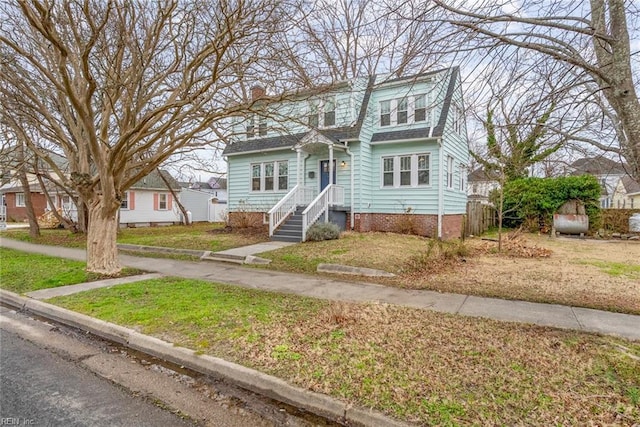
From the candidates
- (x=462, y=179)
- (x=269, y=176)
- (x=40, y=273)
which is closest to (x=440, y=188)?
(x=462, y=179)

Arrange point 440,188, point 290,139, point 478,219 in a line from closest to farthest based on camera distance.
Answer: point 440,188 < point 290,139 < point 478,219

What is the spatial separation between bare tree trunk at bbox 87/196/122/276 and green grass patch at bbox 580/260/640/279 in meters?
11.6

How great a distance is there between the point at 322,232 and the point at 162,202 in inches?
789

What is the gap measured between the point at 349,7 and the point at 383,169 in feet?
31.8

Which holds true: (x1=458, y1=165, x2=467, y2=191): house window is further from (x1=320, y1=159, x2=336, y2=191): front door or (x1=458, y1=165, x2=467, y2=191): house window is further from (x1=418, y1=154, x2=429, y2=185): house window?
(x1=320, y1=159, x2=336, y2=191): front door

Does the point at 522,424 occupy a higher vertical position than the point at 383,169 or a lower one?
lower

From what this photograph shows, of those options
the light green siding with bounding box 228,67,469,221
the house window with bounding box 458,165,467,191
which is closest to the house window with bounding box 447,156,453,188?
the light green siding with bounding box 228,67,469,221

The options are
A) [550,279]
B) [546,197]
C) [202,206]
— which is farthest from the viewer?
[202,206]

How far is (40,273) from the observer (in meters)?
8.15

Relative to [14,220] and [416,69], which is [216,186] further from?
[416,69]

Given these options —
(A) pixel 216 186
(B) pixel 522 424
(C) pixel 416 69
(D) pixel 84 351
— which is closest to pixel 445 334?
(B) pixel 522 424

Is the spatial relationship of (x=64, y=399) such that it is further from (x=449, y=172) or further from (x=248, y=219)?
(x=449, y=172)

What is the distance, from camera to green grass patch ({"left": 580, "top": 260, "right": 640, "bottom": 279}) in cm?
791

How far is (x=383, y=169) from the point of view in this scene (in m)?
14.9
